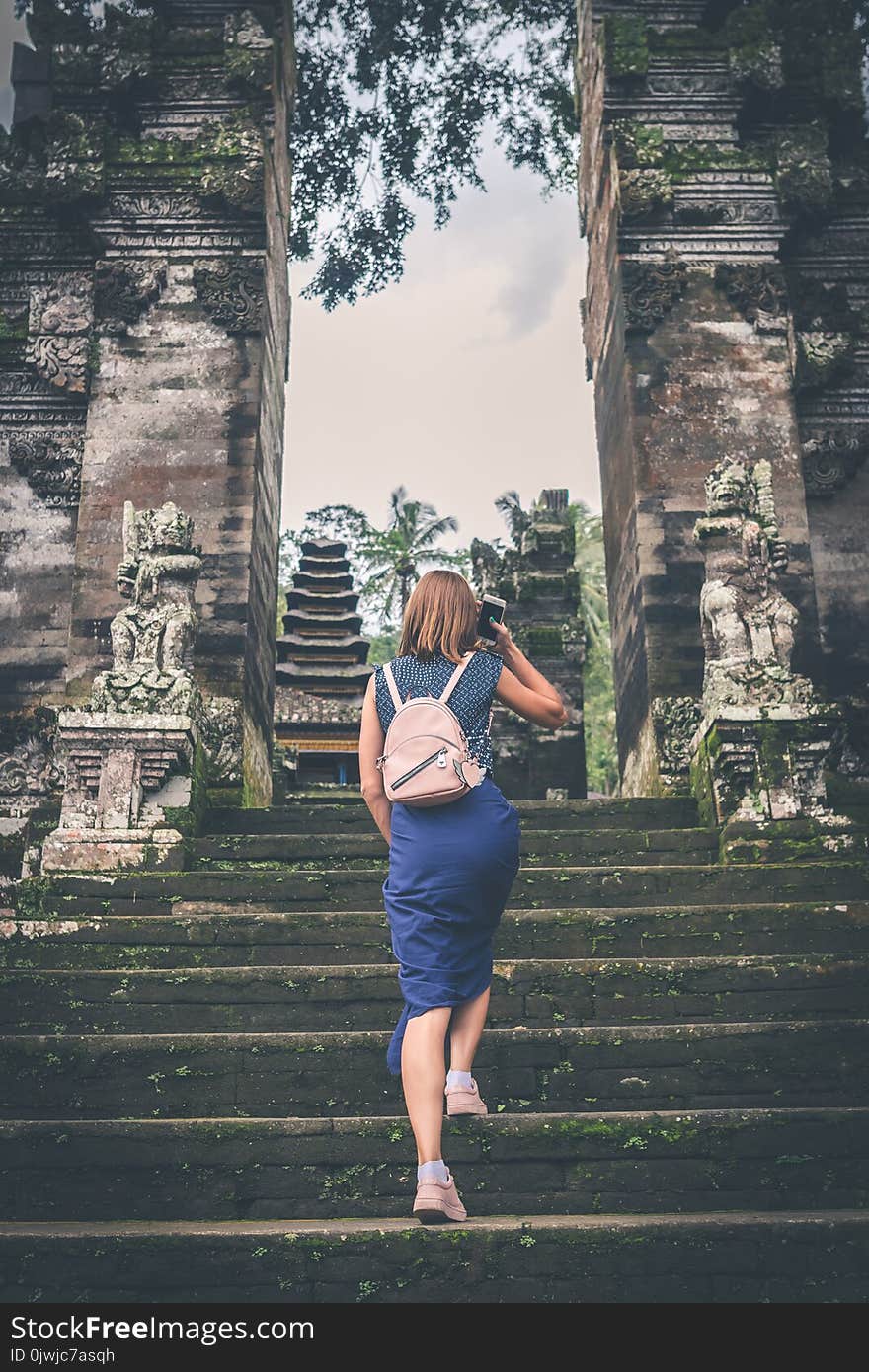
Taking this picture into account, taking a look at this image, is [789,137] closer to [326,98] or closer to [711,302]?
[711,302]

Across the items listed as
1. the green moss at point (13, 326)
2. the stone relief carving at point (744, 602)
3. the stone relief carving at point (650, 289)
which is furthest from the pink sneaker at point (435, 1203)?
the green moss at point (13, 326)

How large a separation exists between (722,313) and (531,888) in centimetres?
754

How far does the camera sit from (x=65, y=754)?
28.8 ft

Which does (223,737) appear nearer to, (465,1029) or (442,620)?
(442,620)

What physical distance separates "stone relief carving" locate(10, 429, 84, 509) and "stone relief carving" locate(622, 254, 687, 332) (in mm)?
5605

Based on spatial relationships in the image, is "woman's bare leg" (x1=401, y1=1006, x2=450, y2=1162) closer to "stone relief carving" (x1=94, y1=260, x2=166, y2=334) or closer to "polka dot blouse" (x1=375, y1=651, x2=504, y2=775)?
"polka dot blouse" (x1=375, y1=651, x2=504, y2=775)

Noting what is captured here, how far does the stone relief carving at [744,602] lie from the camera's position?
898 centimetres

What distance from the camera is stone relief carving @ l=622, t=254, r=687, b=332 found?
13.0 metres

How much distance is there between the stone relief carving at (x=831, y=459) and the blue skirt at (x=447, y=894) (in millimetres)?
10007

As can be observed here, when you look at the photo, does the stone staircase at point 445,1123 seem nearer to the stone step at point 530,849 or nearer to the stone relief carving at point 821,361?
the stone step at point 530,849

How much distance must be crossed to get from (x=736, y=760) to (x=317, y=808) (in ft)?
9.47

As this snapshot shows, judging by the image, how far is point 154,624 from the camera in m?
9.39

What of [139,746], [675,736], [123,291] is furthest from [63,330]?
[675,736]

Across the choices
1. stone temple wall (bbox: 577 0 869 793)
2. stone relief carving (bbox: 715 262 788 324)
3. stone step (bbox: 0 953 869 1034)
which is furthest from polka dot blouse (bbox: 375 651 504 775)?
stone relief carving (bbox: 715 262 788 324)
